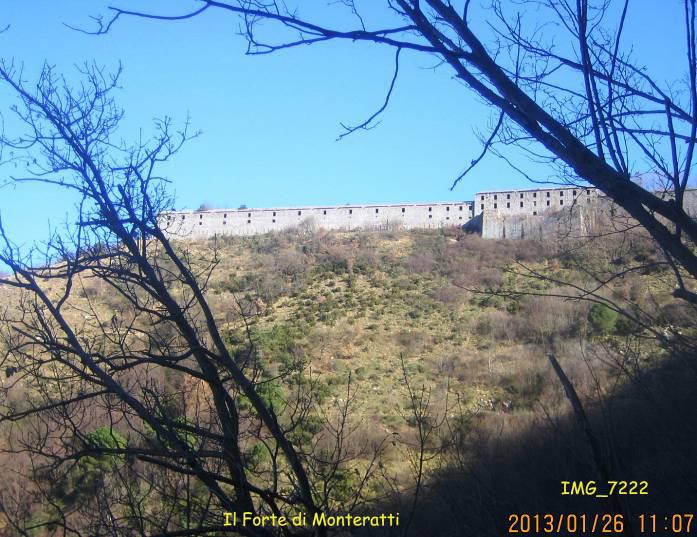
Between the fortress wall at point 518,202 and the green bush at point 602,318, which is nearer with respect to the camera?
the green bush at point 602,318

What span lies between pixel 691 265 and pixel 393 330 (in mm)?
26560

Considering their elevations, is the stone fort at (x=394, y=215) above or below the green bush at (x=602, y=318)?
above

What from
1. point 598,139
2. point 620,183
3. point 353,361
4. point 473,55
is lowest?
point 353,361

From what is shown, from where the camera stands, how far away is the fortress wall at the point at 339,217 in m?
45.6

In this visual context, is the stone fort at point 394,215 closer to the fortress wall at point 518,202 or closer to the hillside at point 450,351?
the fortress wall at point 518,202

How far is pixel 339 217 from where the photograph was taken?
47375mm

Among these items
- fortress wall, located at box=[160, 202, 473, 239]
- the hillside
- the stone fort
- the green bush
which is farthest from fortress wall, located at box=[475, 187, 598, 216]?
the green bush

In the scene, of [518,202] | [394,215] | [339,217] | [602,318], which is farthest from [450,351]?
[339,217]

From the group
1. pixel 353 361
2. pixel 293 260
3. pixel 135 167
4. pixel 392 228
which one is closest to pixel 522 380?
pixel 353 361

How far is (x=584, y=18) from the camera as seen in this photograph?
246 centimetres

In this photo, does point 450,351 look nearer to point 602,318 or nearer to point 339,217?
point 602,318

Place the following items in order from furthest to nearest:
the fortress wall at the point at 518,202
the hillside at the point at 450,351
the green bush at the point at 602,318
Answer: the fortress wall at the point at 518,202 < the green bush at the point at 602,318 < the hillside at the point at 450,351

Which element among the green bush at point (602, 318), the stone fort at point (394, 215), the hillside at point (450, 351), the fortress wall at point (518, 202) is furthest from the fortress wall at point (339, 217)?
the green bush at point (602, 318)

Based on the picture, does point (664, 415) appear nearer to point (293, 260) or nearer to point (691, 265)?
point (691, 265)
